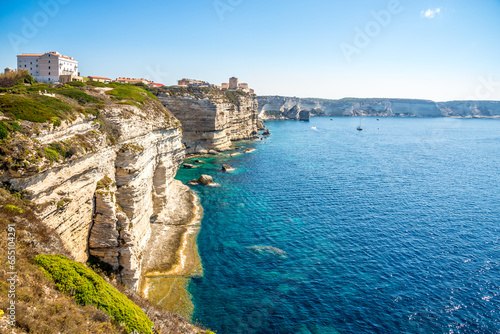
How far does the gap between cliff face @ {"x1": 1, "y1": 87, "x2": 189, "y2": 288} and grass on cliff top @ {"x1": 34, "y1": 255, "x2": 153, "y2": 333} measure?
3922 mm

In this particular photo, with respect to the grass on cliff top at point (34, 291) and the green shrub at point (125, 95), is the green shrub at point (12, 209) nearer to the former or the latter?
the grass on cliff top at point (34, 291)

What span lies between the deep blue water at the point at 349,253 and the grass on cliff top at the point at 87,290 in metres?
9.56

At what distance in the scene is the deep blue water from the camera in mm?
22109

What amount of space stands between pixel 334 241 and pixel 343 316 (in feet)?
37.5

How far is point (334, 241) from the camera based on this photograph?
32.9m

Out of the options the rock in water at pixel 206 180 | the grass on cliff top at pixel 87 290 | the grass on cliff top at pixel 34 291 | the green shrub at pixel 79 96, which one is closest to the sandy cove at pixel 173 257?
the grass on cliff top at pixel 87 290

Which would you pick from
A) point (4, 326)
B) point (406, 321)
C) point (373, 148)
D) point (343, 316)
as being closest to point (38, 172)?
point (4, 326)

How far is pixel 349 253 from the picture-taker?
30.6 m

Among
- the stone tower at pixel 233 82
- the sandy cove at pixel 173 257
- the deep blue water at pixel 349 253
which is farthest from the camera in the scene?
the stone tower at pixel 233 82

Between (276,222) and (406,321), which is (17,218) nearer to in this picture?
(406,321)

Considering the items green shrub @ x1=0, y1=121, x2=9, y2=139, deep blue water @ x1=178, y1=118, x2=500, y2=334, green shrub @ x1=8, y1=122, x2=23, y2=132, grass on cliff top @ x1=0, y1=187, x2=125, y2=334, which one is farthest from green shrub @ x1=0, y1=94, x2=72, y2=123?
deep blue water @ x1=178, y1=118, x2=500, y2=334

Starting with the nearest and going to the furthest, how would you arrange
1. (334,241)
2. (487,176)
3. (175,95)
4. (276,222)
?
(334,241), (276,222), (487,176), (175,95)

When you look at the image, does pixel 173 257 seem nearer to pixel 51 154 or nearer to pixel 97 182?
pixel 97 182

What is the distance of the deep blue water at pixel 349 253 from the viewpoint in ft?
72.5
